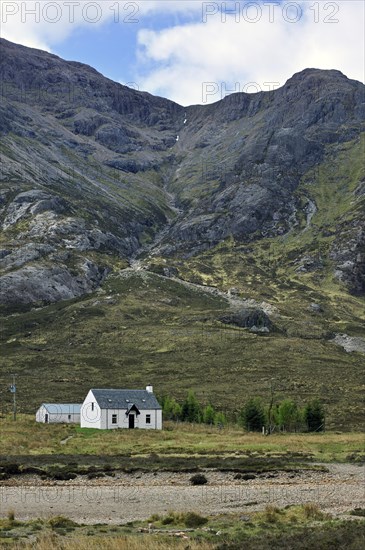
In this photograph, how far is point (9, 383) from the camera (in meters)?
163

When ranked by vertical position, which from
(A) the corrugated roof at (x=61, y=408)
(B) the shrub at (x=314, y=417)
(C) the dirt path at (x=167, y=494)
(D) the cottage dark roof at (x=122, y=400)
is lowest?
(C) the dirt path at (x=167, y=494)

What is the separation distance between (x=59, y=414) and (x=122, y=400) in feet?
39.4

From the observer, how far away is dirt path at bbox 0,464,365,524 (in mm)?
34094

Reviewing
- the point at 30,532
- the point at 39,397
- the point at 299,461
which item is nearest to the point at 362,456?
the point at 299,461

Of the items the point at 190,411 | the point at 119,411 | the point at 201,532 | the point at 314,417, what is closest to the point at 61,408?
the point at 119,411

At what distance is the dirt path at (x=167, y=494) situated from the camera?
34.1 metres

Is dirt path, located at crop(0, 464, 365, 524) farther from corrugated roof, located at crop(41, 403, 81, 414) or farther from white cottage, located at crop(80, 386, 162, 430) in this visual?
corrugated roof, located at crop(41, 403, 81, 414)

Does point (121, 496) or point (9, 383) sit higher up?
point (9, 383)

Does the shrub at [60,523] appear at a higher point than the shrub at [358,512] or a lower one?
higher

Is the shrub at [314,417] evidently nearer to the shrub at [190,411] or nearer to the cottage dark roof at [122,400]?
the shrub at [190,411]

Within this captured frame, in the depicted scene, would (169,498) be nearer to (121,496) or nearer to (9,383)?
(121,496)

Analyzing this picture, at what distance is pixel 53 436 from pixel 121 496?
3912 centimetres

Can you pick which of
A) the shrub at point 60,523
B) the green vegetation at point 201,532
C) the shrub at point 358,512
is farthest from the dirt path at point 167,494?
the green vegetation at point 201,532

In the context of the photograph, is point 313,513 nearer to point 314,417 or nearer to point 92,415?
point 92,415
